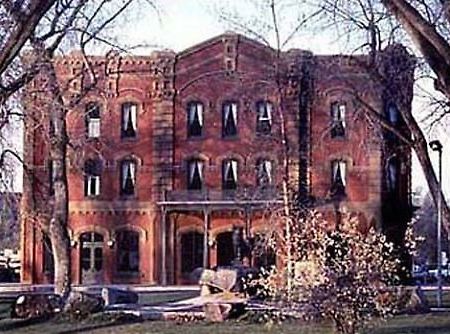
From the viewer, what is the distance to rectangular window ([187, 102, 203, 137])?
62.3 metres

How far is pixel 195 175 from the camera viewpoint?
6234 centimetres

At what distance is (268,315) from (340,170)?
108 feet

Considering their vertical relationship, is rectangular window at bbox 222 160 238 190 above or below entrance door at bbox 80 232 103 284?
above

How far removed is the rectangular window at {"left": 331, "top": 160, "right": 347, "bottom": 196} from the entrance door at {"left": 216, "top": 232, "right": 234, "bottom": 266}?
6127 millimetres

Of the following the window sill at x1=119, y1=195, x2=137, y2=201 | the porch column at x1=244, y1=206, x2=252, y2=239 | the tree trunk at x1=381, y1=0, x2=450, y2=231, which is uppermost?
the tree trunk at x1=381, y1=0, x2=450, y2=231

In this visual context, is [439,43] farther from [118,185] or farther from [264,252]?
[118,185]

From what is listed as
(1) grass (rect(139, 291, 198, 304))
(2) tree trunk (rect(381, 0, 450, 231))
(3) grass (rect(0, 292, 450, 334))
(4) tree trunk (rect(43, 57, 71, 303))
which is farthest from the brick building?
(2) tree trunk (rect(381, 0, 450, 231))

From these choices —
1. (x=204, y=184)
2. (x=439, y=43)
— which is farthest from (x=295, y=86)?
(x=439, y=43)

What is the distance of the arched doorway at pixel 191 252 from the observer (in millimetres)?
61625

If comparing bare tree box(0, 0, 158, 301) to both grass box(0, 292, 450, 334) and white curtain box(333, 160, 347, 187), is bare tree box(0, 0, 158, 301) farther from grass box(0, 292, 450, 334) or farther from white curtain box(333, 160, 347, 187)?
white curtain box(333, 160, 347, 187)

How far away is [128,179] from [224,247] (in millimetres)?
6462

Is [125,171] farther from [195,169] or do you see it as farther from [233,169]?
[233,169]

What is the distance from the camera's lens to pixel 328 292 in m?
20.9

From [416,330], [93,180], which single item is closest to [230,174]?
[93,180]
